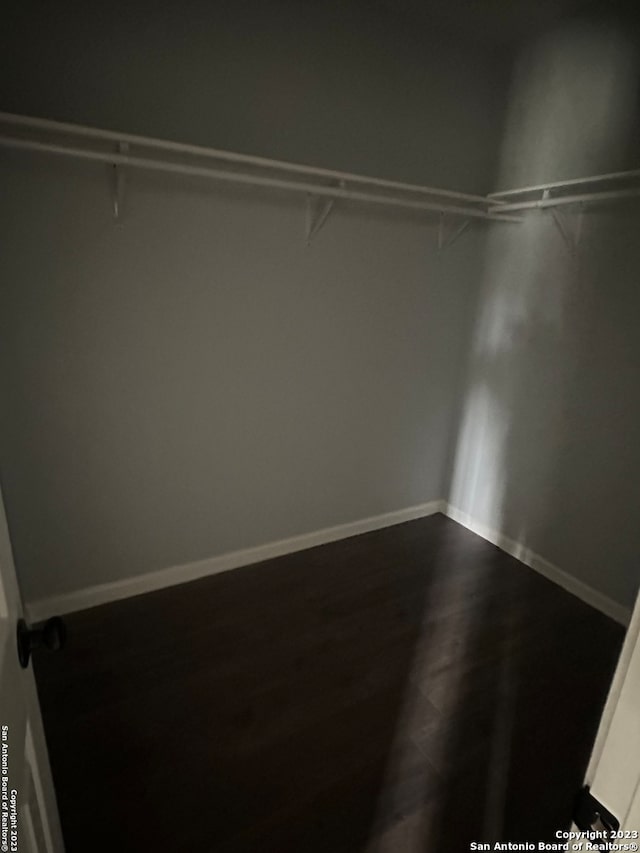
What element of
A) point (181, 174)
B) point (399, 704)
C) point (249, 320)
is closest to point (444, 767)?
point (399, 704)

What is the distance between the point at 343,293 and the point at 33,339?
4.27ft

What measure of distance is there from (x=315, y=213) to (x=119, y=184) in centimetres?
81

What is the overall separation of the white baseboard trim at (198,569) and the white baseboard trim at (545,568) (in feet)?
0.89

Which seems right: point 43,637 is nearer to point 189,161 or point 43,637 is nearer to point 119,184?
point 119,184

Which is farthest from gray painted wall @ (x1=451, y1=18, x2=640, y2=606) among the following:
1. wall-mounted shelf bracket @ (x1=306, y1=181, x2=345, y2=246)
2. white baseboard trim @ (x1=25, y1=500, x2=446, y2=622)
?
wall-mounted shelf bracket @ (x1=306, y1=181, x2=345, y2=246)

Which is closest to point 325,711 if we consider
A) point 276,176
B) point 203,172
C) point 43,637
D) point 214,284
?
point 43,637

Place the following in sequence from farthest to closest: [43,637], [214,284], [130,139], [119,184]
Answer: [214,284]
[119,184]
[130,139]
[43,637]

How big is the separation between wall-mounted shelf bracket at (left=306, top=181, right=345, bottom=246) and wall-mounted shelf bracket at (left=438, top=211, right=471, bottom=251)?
0.66 meters

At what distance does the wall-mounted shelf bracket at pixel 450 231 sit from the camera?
8.50 feet

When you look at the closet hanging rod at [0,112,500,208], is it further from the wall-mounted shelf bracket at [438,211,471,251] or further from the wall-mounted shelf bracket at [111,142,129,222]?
the wall-mounted shelf bracket at [438,211,471,251]

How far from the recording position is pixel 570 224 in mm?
2342

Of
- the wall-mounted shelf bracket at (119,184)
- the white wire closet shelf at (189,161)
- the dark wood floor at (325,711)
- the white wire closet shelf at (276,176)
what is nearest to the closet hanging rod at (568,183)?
the white wire closet shelf at (276,176)

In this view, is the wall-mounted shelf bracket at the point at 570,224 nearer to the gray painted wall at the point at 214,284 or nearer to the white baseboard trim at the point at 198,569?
the gray painted wall at the point at 214,284

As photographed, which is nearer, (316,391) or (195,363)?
(195,363)
